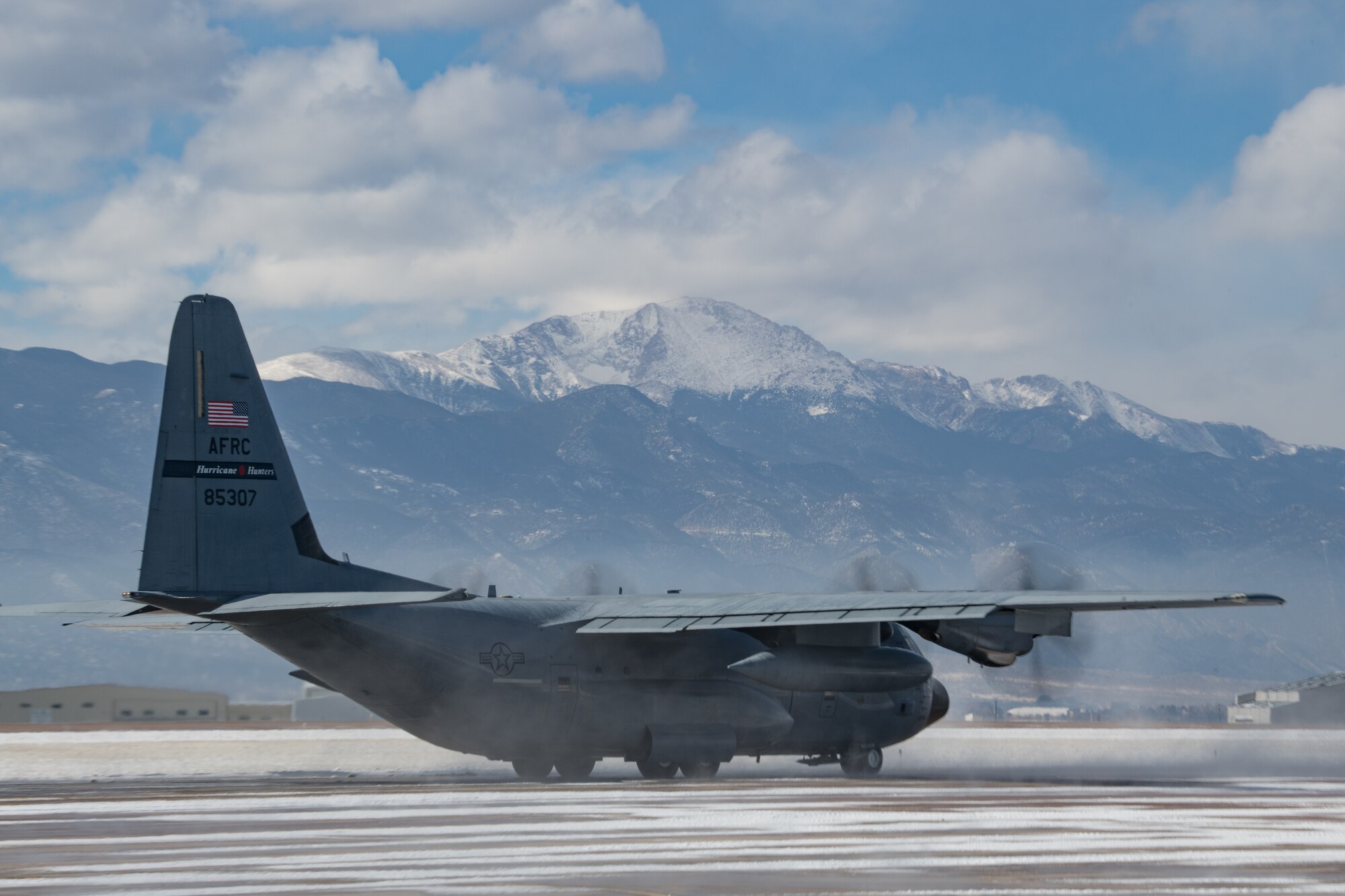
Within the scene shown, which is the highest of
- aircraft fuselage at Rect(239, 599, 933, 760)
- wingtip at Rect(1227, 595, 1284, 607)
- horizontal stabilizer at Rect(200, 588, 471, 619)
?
horizontal stabilizer at Rect(200, 588, 471, 619)

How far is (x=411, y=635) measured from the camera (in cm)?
2961

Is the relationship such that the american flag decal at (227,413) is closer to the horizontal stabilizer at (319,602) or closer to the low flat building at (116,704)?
the horizontal stabilizer at (319,602)

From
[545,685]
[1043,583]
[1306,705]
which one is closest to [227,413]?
[545,685]

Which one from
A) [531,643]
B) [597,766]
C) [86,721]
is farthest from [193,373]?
[86,721]

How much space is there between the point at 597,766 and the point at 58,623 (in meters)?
121

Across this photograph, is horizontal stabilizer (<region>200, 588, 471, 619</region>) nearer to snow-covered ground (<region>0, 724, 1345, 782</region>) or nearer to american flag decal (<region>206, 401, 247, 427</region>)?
american flag decal (<region>206, 401, 247, 427</region>)

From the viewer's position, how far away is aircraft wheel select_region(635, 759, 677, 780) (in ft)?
106

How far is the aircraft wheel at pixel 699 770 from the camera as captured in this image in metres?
32.4

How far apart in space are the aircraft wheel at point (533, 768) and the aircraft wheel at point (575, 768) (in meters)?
0.27

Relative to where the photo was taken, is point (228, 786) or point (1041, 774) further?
point (1041, 774)

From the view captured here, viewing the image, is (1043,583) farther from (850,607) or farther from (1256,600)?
(1256,600)

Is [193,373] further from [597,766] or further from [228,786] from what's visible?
[597,766]

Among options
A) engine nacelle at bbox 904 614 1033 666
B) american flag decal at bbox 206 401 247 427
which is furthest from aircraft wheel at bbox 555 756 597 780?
american flag decal at bbox 206 401 247 427

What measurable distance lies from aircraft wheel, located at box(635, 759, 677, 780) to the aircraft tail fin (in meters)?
7.55
